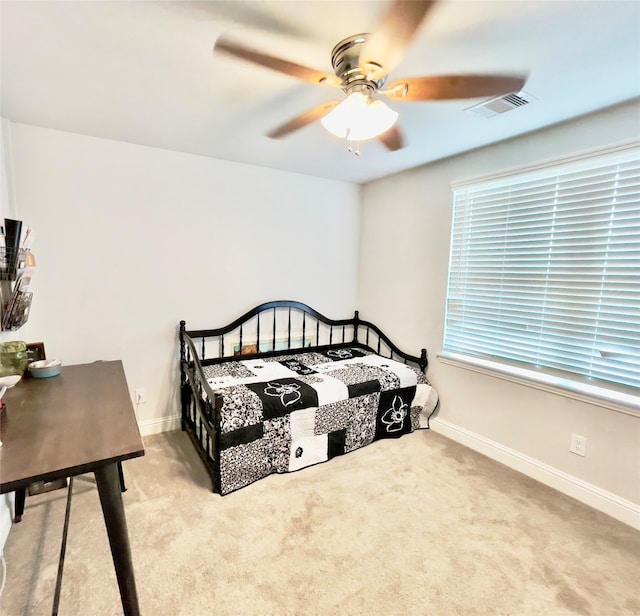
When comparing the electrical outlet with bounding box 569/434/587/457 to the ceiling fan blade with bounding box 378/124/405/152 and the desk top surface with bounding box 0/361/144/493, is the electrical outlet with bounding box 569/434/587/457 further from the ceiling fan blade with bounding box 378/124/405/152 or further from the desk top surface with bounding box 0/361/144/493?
the desk top surface with bounding box 0/361/144/493

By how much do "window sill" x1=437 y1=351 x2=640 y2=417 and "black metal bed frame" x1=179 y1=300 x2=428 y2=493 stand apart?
0.43 m

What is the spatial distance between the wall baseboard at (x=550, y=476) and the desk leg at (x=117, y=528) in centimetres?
230

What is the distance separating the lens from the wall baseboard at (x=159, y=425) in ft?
8.84

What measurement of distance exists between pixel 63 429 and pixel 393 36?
63.3 inches

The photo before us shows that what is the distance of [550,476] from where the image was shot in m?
2.17

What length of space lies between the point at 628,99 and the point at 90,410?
2891mm

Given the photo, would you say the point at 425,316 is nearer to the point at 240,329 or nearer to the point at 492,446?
the point at 492,446

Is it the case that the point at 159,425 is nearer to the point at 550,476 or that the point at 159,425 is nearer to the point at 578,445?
the point at 550,476

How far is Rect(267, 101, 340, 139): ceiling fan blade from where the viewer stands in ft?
4.88

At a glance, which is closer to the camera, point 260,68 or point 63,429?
point 63,429

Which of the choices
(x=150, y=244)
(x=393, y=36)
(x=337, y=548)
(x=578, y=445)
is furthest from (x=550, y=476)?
(x=150, y=244)

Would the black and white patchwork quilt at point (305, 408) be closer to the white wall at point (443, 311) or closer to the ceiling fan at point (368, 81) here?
the white wall at point (443, 311)

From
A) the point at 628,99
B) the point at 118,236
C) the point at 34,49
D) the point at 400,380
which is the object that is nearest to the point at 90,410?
the point at 34,49

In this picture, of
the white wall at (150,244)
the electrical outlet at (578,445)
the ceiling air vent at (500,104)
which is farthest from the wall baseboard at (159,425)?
the ceiling air vent at (500,104)
